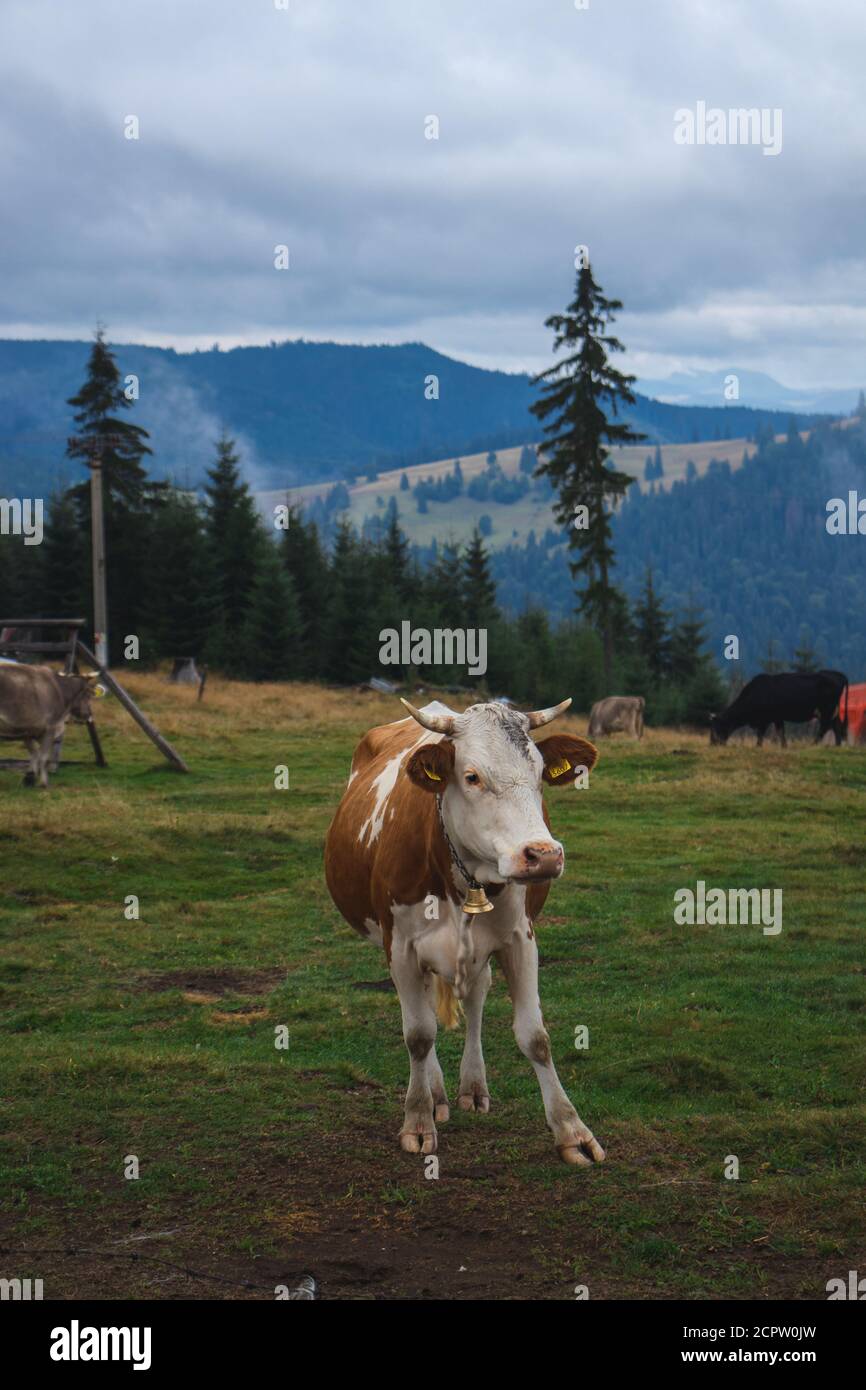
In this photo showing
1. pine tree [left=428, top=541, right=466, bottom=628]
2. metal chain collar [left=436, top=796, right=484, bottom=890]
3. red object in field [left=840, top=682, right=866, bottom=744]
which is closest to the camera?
metal chain collar [left=436, top=796, right=484, bottom=890]

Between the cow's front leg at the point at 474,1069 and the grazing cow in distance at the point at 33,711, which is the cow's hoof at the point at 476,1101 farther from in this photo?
the grazing cow in distance at the point at 33,711

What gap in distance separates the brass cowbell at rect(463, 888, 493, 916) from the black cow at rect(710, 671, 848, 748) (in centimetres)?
2632

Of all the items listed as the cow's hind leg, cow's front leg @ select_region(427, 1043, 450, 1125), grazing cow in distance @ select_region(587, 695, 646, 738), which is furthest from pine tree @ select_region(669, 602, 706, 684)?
cow's front leg @ select_region(427, 1043, 450, 1125)

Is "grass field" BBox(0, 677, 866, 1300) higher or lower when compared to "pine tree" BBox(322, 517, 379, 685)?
lower

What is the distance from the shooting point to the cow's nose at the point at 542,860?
6.10 m

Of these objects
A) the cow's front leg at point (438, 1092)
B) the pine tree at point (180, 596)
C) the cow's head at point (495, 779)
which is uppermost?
the pine tree at point (180, 596)

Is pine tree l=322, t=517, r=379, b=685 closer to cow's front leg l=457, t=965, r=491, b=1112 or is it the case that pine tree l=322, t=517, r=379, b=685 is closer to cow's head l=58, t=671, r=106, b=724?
cow's head l=58, t=671, r=106, b=724

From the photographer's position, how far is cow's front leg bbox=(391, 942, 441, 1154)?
7309 millimetres

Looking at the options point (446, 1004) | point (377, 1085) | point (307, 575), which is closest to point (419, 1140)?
point (446, 1004)

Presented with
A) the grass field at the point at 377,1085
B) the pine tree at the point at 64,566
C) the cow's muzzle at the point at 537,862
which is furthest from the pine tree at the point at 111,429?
the cow's muzzle at the point at 537,862

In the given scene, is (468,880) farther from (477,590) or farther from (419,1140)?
(477,590)

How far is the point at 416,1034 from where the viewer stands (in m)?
7.33
